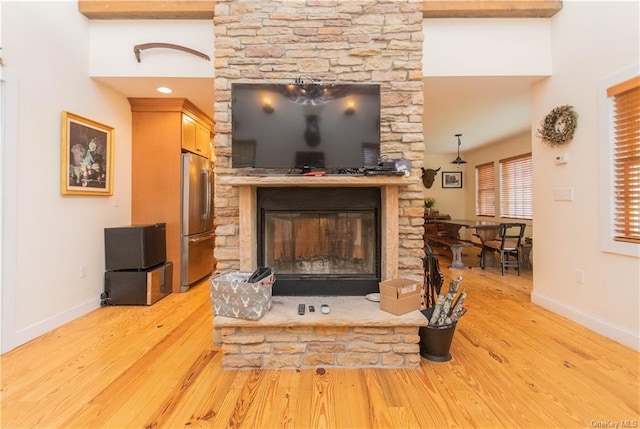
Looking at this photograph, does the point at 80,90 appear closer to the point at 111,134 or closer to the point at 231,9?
the point at 111,134

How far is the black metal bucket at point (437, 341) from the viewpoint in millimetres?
1896

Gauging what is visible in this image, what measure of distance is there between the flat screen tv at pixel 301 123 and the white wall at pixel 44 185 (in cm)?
165

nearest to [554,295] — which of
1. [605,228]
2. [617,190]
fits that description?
[605,228]

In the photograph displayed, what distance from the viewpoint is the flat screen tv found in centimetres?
214

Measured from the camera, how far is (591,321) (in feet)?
7.93

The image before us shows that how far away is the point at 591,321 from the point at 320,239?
2.42 meters

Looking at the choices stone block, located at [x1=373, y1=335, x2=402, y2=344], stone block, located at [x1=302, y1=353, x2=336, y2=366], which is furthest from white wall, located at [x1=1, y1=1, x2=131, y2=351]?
stone block, located at [x1=373, y1=335, x2=402, y2=344]

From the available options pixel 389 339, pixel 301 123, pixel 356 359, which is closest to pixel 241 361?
pixel 356 359

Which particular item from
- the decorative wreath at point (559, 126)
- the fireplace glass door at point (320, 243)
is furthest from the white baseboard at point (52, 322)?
the decorative wreath at point (559, 126)

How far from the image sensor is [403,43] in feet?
7.54

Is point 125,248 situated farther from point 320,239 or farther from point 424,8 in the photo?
point 424,8

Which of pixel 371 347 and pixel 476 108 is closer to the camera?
pixel 371 347

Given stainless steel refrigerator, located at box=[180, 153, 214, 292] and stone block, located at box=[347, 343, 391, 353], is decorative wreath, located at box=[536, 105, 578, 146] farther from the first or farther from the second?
stainless steel refrigerator, located at box=[180, 153, 214, 292]

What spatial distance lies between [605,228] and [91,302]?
4753 mm
